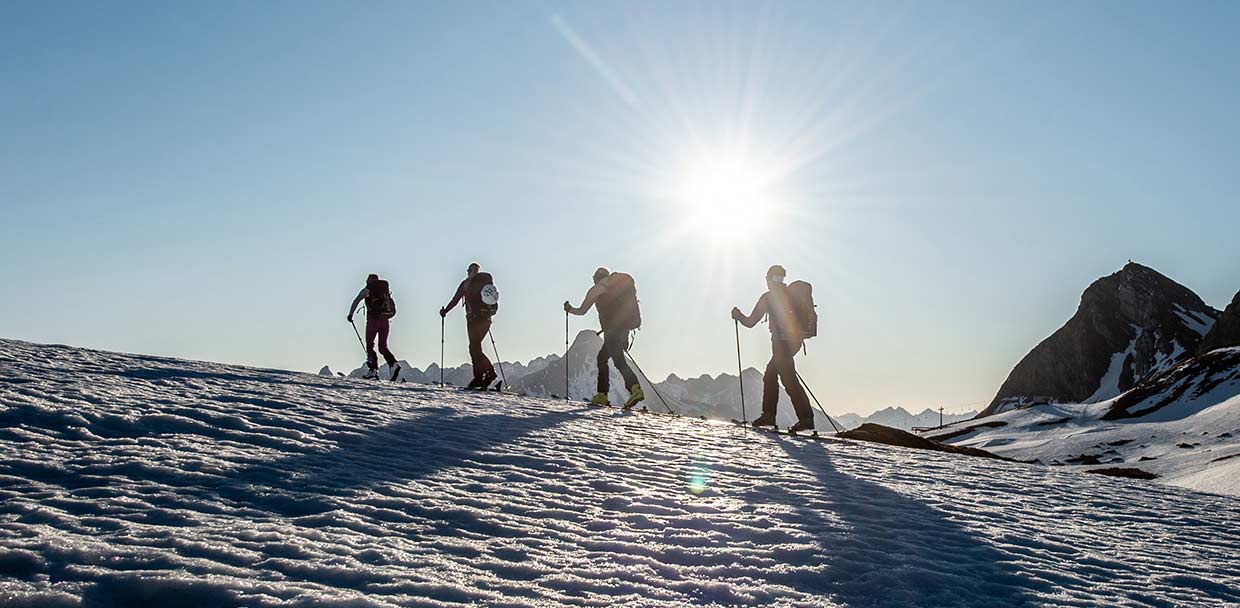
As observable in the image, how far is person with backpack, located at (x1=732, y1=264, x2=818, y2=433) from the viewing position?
14734 mm

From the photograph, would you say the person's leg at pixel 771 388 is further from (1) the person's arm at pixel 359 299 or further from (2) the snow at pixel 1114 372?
(2) the snow at pixel 1114 372

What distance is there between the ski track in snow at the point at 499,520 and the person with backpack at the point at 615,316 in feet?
19.8

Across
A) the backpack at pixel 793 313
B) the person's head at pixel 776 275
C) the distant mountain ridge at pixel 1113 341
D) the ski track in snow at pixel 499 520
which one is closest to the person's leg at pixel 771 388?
the backpack at pixel 793 313

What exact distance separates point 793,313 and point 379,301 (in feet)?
33.9

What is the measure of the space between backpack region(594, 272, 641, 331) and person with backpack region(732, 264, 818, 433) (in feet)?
10.1

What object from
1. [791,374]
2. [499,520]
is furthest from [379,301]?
[499,520]

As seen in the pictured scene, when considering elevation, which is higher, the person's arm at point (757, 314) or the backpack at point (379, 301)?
the backpack at point (379, 301)

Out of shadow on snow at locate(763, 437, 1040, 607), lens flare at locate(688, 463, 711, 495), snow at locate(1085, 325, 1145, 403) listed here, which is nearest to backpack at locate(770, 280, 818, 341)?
lens flare at locate(688, 463, 711, 495)

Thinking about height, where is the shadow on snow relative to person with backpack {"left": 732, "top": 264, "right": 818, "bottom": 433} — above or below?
below

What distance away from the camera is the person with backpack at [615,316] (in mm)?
17078

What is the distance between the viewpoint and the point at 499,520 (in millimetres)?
5828

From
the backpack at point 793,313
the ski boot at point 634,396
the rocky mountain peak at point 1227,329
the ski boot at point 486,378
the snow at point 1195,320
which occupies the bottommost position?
the ski boot at point 634,396

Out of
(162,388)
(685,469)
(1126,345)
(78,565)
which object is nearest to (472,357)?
(162,388)

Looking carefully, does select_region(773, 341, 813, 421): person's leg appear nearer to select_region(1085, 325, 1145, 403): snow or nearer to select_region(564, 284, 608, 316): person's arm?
select_region(564, 284, 608, 316): person's arm
